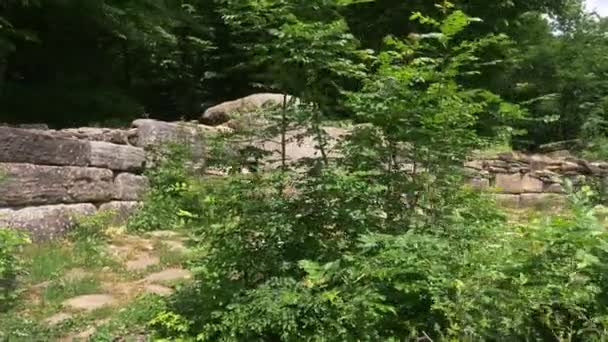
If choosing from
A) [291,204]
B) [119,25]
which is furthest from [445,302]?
[119,25]

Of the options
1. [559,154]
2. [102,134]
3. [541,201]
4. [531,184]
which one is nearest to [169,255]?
[102,134]

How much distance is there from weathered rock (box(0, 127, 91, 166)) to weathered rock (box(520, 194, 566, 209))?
5455 millimetres

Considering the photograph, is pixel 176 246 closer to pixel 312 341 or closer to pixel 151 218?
pixel 151 218

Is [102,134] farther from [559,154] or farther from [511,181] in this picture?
[559,154]

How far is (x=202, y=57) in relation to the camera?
13.6 m

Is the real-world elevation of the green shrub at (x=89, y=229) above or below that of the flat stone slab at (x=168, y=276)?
above

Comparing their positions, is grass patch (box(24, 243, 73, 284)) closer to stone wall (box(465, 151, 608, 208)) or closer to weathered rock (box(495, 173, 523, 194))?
stone wall (box(465, 151, 608, 208))

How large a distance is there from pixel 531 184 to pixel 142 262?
20.9 feet

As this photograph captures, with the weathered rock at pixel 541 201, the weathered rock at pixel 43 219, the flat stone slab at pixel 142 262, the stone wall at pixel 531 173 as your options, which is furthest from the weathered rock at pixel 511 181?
the weathered rock at pixel 43 219

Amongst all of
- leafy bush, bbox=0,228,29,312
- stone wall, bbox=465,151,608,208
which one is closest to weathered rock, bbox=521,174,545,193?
stone wall, bbox=465,151,608,208

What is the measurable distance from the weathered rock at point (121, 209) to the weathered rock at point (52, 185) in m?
0.08

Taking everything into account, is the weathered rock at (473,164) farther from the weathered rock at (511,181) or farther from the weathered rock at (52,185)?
the weathered rock at (52,185)

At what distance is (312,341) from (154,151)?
4982 millimetres

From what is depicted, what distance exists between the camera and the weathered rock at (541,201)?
791 centimetres
